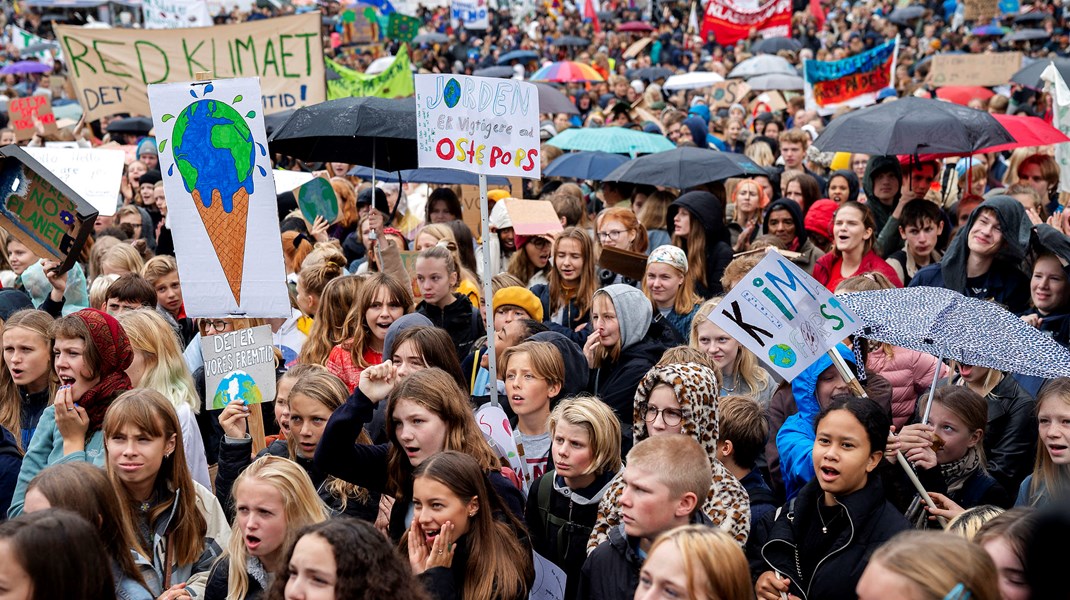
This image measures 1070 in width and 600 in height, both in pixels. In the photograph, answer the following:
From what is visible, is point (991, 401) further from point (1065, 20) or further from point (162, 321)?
point (1065, 20)

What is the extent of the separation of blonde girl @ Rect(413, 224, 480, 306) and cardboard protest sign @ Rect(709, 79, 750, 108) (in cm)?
988

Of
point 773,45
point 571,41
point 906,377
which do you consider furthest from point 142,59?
point 571,41

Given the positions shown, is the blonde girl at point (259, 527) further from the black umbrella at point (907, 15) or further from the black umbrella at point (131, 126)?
the black umbrella at point (907, 15)

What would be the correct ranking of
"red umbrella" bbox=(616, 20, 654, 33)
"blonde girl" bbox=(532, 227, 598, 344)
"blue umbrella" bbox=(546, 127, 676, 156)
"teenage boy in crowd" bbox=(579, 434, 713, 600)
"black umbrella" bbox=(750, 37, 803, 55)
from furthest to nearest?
1. "red umbrella" bbox=(616, 20, 654, 33)
2. "black umbrella" bbox=(750, 37, 803, 55)
3. "blue umbrella" bbox=(546, 127, 676, 156)
4. "blonde girl" bbox=(532, 227, 598, 344)
5. "teenage boy in crowd" bbox=(579, 434, 713, 600)

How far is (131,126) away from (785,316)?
1428cm

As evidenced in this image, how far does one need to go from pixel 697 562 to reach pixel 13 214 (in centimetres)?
407

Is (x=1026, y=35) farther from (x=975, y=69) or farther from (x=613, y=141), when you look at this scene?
(x=613, y=141)

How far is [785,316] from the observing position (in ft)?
14.2

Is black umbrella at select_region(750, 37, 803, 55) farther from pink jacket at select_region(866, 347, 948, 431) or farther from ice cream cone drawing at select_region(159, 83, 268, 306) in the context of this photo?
ice cream cone drawing at select_region(159, 83, 268, 306)

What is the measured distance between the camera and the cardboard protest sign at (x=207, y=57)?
11992 millimetres

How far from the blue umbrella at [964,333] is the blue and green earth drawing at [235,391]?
7.87 feet

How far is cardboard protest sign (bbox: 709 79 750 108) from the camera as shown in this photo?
1681 centimetres

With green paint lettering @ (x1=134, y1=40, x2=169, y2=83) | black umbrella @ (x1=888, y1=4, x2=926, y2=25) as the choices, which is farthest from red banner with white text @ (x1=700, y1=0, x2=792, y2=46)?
green paint lettering @ (x1=134, y1=40, x2=169, y2=83)

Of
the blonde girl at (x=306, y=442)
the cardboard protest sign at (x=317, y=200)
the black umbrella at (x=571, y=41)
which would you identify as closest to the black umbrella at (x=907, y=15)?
the black umbrella at (x=571, y=41)
